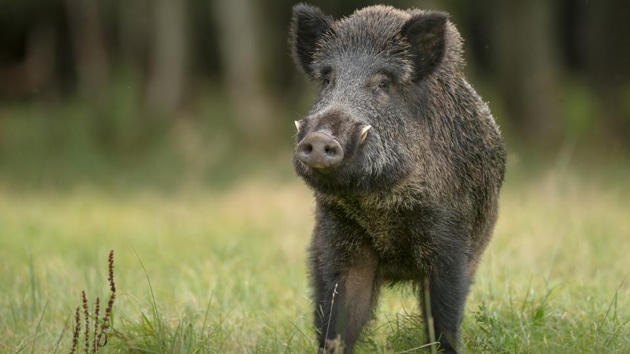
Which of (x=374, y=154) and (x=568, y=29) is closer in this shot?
(x=374, y=154)

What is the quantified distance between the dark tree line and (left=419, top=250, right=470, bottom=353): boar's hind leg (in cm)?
1253

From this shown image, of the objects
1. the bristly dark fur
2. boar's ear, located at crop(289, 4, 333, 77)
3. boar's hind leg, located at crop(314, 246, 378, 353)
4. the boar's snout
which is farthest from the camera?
boar's ear, located at crop(289, 4, 333, 77)

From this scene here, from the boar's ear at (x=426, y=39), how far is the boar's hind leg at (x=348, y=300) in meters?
0.99

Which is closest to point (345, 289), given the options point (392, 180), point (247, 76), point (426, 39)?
point (392, 180)

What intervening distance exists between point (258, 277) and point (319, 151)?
9.41 ft

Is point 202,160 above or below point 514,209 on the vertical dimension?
above

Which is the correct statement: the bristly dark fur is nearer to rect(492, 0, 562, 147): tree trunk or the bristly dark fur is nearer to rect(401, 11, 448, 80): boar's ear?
rect(401, 11, 448, 80): boar's ear

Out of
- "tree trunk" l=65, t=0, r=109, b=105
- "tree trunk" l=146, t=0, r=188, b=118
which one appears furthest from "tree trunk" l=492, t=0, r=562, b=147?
"tree trunk" l=65, t=0, r=109, b=105

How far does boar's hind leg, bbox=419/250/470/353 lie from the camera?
495 cm

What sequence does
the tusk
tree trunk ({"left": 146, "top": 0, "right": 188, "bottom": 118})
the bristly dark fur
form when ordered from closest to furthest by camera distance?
the tusk
the bristly dark fur
tree trunk ({"left": 146, "top": 0, "right": 188, "bottom": 118})

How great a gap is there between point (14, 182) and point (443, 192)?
1191 cm

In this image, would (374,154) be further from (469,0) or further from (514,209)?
(469,0)

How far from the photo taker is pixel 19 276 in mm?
7074

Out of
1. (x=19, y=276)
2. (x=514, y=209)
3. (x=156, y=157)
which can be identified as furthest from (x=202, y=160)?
(x=19, y=276)
